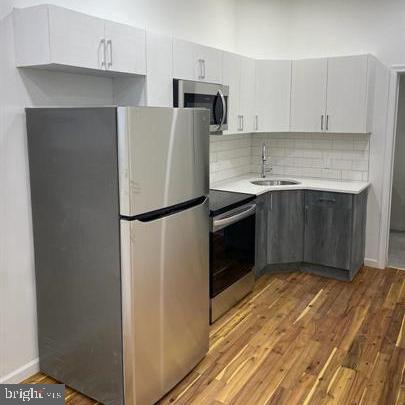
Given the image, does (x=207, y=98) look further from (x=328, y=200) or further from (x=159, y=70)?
(x=328, y=200)

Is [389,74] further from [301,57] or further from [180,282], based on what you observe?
[180,282]

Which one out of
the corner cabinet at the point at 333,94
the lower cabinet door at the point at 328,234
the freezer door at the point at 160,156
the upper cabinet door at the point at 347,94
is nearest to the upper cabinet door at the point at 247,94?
the corner cabinet at the point at 333,94

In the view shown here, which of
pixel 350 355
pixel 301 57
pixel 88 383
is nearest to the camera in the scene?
pixel 88 383

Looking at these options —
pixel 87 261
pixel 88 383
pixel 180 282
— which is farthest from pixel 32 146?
pixel 88 383

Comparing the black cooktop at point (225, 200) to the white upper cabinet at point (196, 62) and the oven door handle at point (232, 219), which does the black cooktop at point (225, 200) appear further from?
the white upper cabinet at point (196, 62)

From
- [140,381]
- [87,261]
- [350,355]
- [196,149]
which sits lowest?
[350,355]

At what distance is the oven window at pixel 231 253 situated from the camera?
331cm

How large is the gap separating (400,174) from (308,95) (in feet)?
7.83

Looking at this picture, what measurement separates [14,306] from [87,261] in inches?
25.5

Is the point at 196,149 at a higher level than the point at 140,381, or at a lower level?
higher

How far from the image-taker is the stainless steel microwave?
3213mm

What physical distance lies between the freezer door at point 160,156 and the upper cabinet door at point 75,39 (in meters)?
0.57

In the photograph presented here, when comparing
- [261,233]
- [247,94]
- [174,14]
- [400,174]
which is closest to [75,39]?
[174,14]

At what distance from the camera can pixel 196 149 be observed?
8.40 ft
